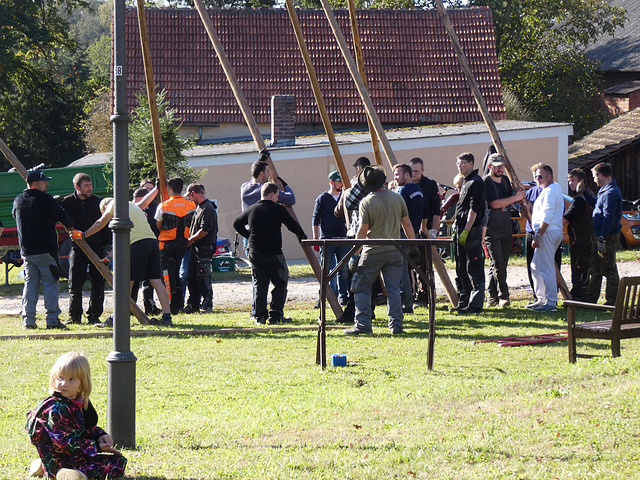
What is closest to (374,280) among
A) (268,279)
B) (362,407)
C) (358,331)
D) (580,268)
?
(358,331)

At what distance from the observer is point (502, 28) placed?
1567 inches

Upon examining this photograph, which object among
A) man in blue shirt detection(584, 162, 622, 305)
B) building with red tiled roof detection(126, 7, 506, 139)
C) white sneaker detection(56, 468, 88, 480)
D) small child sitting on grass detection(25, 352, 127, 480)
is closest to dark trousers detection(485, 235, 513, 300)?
man in blue shirt detection(584, 162, 622, 305)

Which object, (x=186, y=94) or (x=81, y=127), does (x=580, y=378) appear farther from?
(x=81, y=127)

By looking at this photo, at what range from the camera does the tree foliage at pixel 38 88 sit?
3481 cm

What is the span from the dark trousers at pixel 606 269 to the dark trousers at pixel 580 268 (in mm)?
125

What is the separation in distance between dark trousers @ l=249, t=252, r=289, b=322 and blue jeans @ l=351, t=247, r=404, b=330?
1438 millimetres

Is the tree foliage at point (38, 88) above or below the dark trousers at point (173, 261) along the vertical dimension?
above

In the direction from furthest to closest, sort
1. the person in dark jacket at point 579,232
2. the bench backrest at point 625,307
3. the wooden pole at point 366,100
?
the wooden pole at point 366,100 → the person in dark jacket at point 579,232 → the bench backrest at point 625,307

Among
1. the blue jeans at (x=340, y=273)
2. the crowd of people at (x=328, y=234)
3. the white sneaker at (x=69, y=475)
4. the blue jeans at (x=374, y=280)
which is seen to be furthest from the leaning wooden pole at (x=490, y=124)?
the white sneaker at (x=69, y=475)

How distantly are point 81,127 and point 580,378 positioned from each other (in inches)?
1543

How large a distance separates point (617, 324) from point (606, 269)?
4205mm

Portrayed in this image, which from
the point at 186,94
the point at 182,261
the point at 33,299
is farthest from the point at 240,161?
the point at 33,299

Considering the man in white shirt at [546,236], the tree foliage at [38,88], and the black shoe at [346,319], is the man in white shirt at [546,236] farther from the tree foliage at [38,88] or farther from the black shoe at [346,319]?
the tree foliage at [38,88]

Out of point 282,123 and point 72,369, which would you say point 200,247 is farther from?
point 282,123
